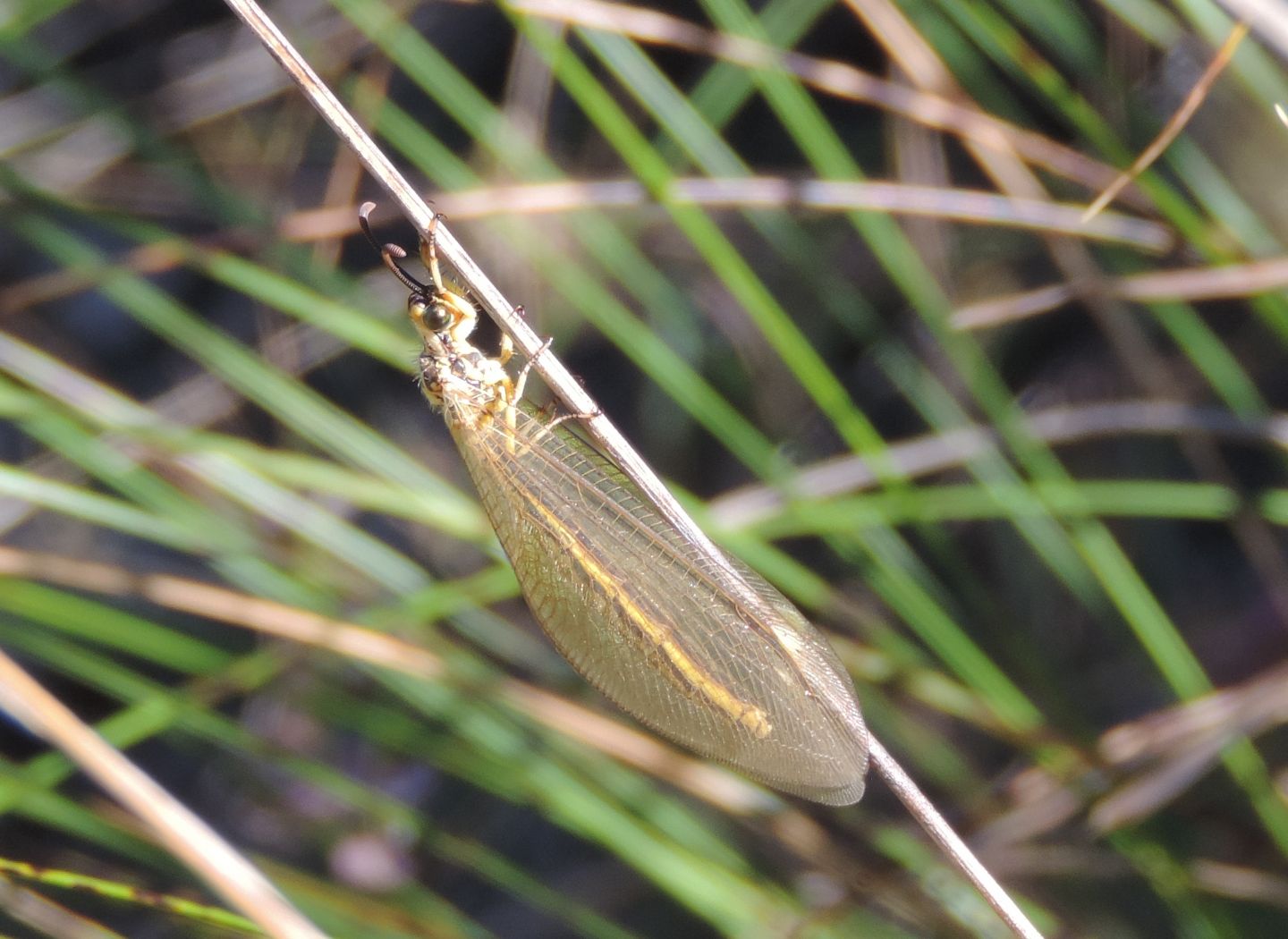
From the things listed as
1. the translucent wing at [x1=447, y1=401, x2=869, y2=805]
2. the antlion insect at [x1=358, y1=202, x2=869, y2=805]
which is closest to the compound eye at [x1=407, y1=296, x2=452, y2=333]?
the antlion insect at [x1=358, y1=202, x2=869, y2=805]

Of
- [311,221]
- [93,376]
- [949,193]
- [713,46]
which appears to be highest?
[93,376]

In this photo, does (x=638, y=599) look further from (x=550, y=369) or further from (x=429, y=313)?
(x=429, y=313)

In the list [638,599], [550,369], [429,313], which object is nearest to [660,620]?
[638,599]

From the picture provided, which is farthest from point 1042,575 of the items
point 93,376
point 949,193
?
point 93,376

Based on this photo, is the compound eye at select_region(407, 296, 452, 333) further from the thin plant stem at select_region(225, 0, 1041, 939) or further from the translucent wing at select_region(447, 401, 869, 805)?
the thin plant stem at select_region(225, 0, 1041, 939)

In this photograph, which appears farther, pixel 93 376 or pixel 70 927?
pixel 93 376

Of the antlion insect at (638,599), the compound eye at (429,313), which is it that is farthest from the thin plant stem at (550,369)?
the compound eye at (429,313)

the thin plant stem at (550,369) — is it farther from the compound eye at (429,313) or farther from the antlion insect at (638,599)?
the compound eye at (429,313)

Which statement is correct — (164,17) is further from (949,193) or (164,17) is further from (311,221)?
(949,193)

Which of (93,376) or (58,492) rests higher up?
(93,376)
